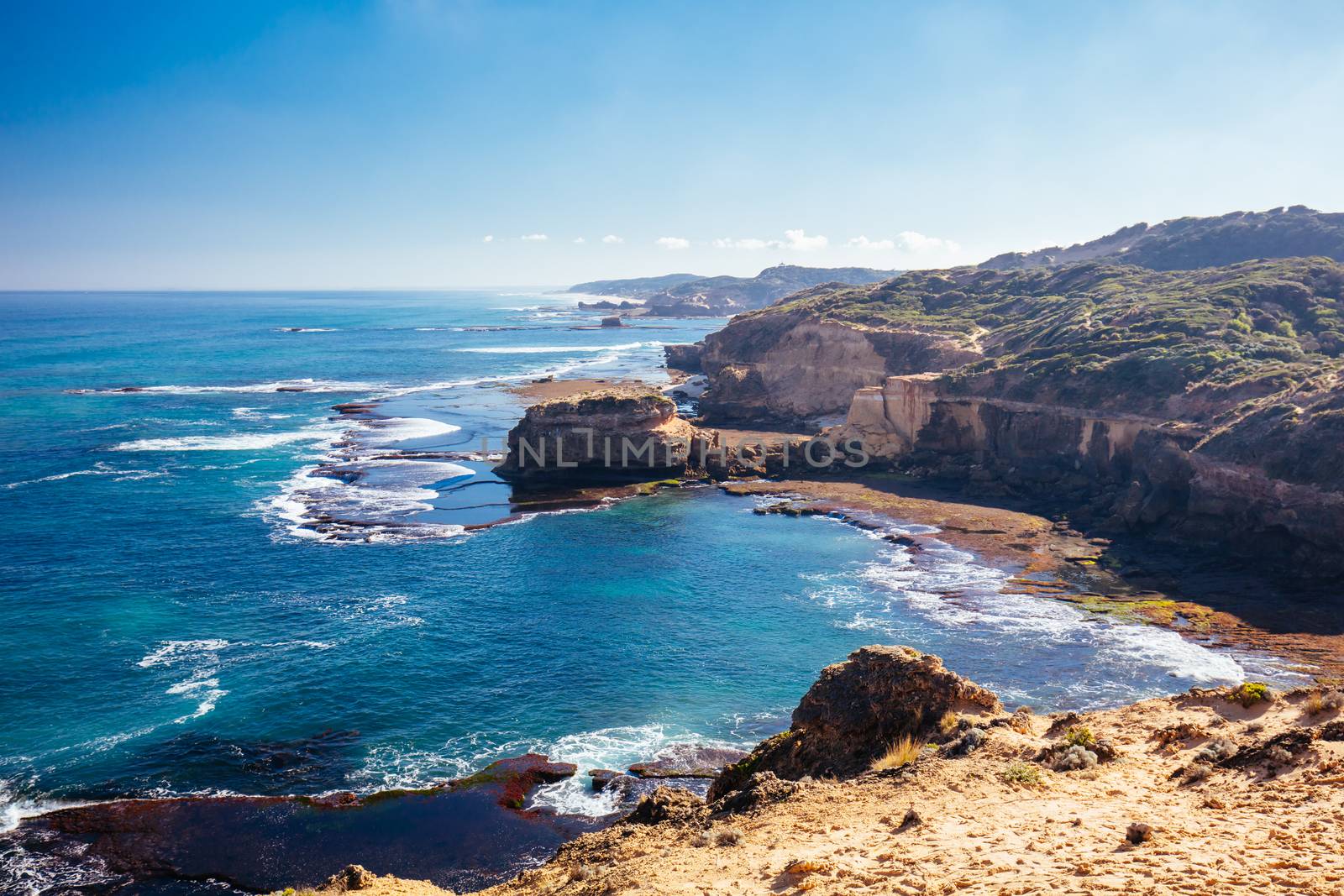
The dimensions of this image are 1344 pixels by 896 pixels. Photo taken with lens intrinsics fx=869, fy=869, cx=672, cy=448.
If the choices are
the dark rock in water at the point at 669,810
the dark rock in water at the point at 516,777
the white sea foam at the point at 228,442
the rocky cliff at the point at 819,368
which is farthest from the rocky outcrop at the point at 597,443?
the dark rock in water at the point at 669,810

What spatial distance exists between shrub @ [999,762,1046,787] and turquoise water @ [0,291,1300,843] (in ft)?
49.5

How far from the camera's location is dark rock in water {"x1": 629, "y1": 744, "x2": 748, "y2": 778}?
1185 inches

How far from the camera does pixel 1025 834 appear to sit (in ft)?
49.6

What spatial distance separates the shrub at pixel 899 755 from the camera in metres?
19.8

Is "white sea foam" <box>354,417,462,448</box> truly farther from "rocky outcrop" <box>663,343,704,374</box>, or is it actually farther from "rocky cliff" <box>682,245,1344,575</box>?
"rocky outcrop" <box>663,343,704,374</box>

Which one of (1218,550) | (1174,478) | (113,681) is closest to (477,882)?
(113,681)

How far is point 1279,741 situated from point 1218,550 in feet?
127

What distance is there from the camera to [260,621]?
41.5 m

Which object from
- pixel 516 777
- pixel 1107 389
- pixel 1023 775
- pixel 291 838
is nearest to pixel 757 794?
pixel 1023 775

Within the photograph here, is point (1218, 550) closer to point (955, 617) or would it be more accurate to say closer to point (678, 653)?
point (955, 617)

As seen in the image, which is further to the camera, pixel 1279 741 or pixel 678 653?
pixel 678 653

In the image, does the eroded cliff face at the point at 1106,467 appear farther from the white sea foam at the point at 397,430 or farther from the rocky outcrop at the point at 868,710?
the white sea foam at the point at 397,430

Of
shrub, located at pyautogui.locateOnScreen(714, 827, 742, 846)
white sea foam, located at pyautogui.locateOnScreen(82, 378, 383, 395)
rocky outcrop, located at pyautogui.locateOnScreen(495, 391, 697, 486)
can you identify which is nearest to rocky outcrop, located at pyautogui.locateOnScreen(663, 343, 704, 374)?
white sea foam, located at pyautogui.locateOnScreen(82, 378, 383, 395)

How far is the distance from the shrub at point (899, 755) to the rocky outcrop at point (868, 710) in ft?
0.88
